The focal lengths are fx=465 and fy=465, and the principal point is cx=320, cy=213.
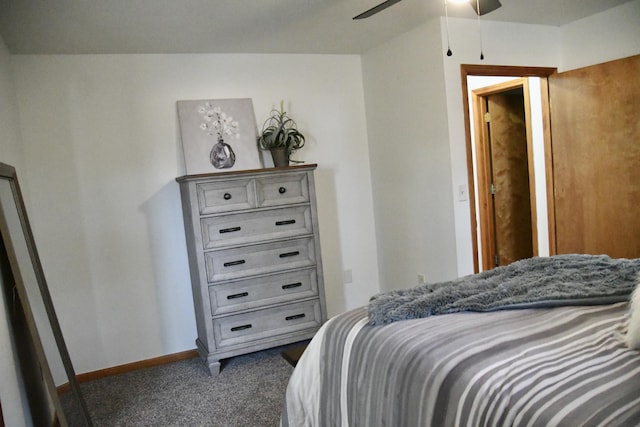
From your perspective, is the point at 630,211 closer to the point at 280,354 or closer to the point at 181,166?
the point at 280,354

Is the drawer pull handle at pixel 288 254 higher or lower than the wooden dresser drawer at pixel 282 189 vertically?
lower

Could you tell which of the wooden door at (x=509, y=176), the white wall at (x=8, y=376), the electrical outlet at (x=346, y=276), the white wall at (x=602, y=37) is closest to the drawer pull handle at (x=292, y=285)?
the electrical outlet at (x=346, y=276)

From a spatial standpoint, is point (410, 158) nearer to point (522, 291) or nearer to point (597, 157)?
point (597, 157)

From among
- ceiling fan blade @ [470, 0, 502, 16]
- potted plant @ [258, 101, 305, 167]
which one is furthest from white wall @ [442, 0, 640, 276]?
potted plant @ [258, 101, 305, 167]

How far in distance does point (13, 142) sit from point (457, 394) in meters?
2.71

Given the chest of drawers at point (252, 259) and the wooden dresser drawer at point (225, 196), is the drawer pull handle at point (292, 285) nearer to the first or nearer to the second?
the chest of drawers at point (252, 259)

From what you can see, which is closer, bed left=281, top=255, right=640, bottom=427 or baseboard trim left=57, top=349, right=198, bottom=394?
bed left=281, top=255, right=640, bottom=427

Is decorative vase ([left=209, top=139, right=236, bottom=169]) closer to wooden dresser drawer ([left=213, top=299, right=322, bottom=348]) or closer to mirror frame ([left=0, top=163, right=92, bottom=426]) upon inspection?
wooden dresser drawer ([left=213, top=299, right=322, bottom=348])

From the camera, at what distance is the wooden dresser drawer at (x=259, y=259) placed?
10.1 ft

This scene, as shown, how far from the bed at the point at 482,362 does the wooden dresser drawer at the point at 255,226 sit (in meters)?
1.40

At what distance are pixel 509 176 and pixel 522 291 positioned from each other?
3.09 m

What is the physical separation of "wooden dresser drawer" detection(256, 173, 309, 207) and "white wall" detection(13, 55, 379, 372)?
68 centimetres

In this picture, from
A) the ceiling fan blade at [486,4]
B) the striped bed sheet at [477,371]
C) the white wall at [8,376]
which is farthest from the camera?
the ceiling fan blade at [486,4]

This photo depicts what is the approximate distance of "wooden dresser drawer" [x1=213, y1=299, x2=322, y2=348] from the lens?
3.10 m
